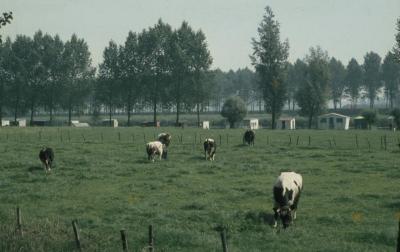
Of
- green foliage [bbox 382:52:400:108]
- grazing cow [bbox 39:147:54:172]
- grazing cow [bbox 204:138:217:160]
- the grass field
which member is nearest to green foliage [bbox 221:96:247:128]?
the grass field

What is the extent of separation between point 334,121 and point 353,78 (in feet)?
240

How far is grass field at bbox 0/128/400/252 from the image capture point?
14.3 metres

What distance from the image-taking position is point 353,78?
6540 inches

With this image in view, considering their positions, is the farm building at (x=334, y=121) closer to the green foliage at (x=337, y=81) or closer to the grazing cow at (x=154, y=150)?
the grazing cow at (x=154, y=150)

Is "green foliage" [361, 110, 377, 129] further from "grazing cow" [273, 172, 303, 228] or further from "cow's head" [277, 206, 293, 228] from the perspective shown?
"cow's head" [277, 206, 293, 228]

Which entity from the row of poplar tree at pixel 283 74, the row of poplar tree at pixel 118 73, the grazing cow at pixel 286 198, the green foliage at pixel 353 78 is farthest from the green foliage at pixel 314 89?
the grazing cow at pixel 286 198

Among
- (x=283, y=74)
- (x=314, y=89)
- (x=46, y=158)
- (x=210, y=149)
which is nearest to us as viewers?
(x=46, y=158)

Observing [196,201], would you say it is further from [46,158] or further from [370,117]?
[370,117]

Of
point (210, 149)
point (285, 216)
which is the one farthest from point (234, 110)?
point (285, 216)

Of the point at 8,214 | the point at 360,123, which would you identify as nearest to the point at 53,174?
the point at 8,214

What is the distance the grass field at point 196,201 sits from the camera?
1429cm

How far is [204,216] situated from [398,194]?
8.73m

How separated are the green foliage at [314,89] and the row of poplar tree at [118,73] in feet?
59.0

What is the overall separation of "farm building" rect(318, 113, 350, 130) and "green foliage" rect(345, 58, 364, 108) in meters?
71.2
